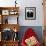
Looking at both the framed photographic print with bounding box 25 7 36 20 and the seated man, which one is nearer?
the seated man

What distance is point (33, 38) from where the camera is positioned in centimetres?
573

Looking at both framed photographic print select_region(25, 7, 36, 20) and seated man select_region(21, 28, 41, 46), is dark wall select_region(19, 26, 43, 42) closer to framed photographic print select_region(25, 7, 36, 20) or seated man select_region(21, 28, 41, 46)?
seated man select_region(21, 28, 41, 46)

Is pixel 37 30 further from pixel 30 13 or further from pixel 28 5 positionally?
pixel 28 5

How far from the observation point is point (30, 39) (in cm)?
568

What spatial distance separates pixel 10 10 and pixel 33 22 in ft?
3.32

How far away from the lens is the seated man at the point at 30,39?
222 inches

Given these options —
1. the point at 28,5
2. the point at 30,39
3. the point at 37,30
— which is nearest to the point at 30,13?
the point at 28,5

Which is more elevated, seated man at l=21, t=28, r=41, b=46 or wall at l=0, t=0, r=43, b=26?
wall at l=0, t=0, r=43, b=26

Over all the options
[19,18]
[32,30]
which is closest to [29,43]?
[32,30]

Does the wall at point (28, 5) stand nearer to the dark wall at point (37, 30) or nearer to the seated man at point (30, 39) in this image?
the dark wall at point (37, 30)

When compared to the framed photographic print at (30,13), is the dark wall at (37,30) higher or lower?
lower

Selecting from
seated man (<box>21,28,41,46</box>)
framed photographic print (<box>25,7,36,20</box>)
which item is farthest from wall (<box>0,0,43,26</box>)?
seated man (<box>21,28,41,46</box>)

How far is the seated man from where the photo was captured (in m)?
5.64

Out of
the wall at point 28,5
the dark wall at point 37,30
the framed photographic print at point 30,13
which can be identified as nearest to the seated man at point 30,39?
the dark wall at point 37,30
